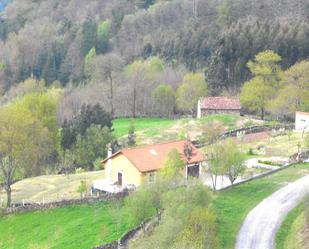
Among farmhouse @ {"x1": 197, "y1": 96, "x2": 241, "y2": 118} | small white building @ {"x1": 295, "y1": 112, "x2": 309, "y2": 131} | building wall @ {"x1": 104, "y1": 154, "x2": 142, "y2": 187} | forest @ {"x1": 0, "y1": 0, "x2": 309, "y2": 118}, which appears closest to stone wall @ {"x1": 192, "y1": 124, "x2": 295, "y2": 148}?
small white building @ {"x1": 295, "y1": 112, "x2": 309, "y2": 131}

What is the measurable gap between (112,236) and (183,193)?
18.5 feet

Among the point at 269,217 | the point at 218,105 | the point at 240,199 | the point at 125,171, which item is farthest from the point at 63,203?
the point at 218,105

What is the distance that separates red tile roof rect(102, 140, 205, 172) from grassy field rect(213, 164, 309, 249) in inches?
160

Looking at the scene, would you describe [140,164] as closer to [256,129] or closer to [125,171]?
[125,171]

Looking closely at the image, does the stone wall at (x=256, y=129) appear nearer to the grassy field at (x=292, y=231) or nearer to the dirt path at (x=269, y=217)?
the dirt path at (x=269, y=217)

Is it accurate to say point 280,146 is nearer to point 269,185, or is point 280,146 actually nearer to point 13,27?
point 269,185

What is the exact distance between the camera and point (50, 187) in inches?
1797

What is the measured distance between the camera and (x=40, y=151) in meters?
53.3

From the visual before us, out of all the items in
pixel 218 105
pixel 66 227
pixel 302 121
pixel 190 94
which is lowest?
pixel 66 227

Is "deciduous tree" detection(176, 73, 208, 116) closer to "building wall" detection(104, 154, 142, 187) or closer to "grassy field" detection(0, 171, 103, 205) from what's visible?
"grassy field" detection(0, 171, 103, 205)

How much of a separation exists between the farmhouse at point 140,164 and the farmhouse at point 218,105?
89.1 ft

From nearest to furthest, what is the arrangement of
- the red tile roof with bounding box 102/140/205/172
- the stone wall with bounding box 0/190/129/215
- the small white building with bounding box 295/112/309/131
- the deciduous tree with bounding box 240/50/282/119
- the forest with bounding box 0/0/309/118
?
the stone wall with bounding box 0/190/129/215 → the red tile roof with bounding box 102/140/205/172 → the small white building with bounding box 295/112/309/131 → the deciduous tree with bounding box 240/50/282/119 → the forest with bounding box 0/0/309/118

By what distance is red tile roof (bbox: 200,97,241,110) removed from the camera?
6862 centimetres

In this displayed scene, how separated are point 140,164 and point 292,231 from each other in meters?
11.8
